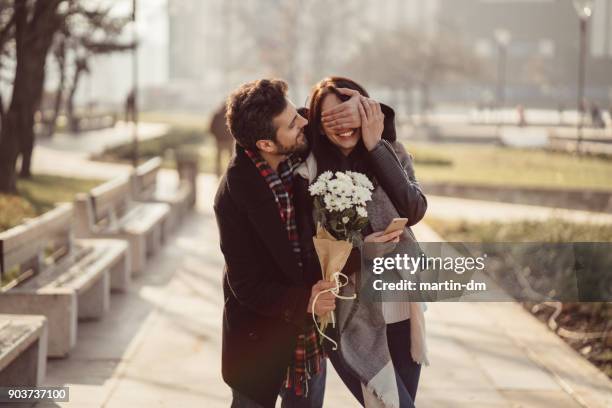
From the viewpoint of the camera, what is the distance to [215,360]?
671 centimetres

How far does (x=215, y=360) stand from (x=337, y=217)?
3455 millimetres

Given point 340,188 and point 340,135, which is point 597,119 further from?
point 340,188

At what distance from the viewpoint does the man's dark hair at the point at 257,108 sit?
3482 millimetres

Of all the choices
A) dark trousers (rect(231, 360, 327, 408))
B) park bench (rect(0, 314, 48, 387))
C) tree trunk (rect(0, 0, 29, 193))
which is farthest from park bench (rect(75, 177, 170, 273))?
dark trousers (rect(231, 360, 327, 408))

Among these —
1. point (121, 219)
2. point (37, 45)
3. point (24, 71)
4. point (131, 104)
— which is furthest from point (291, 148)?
point (131, 104)

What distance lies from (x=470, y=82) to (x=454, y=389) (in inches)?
3631

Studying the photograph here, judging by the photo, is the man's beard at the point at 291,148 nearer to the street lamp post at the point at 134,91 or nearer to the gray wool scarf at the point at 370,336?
the gray wool scarf at the point at 370,336

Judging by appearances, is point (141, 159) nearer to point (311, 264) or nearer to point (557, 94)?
point (311, 264)

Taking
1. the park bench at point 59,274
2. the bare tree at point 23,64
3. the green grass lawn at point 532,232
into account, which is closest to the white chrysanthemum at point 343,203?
the park bench at point 59,274

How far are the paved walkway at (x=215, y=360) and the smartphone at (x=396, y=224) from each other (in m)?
2.35

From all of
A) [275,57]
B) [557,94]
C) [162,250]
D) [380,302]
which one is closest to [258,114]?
[380,302]

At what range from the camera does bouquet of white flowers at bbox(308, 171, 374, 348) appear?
344 centimetres

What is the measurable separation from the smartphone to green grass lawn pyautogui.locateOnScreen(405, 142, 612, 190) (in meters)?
15.8

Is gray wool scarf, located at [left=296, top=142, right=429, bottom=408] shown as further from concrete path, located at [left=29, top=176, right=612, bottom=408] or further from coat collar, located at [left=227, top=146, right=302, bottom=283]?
concrete path, located at [left=29, top=176, right=612, bottom=408]
